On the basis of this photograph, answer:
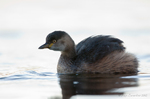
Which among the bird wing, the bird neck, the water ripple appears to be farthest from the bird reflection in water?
the bird neck

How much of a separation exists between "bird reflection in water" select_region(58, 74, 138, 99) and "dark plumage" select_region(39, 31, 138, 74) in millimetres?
367

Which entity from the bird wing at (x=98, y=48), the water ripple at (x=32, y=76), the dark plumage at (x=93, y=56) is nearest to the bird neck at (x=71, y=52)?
the dark plumage at (x=93, y=56)

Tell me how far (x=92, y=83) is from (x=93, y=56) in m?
1.50

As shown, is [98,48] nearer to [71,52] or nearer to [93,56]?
[93,56]

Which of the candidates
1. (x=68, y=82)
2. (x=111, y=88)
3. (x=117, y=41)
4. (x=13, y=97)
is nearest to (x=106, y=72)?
(x=117, y=41)

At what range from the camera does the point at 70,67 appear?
26.3ft

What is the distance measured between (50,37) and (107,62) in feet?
4.77

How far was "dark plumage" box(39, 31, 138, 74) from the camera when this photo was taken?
25.6 feet

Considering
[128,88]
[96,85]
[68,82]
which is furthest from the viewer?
[68,82]

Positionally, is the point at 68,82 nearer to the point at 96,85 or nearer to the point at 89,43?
the point at 96,85

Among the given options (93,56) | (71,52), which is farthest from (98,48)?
(71,52)

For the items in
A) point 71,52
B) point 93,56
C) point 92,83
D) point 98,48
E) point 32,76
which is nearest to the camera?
point 92,83

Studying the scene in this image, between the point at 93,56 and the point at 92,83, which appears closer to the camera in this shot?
the point at 92,83

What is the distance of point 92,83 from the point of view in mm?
6418
